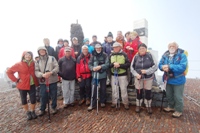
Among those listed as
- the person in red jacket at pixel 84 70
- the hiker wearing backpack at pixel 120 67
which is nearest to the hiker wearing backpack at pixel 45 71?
the person in red jacket at pixel 84 70

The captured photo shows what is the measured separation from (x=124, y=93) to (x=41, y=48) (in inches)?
152

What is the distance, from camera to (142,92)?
5.42m

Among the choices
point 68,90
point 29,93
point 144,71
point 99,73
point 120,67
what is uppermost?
point 120,67

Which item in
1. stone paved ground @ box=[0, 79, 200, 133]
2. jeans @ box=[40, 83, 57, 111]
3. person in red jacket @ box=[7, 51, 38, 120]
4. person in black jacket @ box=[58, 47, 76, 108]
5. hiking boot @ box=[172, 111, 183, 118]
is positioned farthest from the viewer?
person in black jacket @ box=[58, 47, 76, 108]

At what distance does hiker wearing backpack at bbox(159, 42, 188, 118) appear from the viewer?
4.76 meters

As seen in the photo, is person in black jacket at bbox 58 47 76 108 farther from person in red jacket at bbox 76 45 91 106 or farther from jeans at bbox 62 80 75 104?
person in red jacket at bbox 76 45 91 106

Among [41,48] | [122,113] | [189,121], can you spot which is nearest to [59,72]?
[41,48]

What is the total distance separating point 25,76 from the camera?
16.7 ft

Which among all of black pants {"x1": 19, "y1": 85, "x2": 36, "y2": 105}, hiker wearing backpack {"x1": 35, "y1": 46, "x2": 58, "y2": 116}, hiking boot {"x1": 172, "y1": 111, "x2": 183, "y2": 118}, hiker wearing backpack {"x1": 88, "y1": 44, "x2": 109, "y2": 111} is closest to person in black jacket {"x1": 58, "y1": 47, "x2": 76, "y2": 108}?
hiker wearing backpack {"x1": 35, "y1": 46, "x2": 58, "y2": 116}

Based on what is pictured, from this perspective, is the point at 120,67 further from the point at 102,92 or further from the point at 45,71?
the point at 45,71

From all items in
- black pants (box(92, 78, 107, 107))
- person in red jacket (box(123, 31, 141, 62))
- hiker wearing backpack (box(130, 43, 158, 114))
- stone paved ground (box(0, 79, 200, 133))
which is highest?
person in red jacket (box(123, 31, 141, 62))

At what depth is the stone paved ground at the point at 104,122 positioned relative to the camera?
424 cm

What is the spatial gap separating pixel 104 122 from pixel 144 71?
7.78 ft

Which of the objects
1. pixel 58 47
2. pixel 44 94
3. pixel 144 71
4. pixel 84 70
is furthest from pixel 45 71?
pixel 144 71
